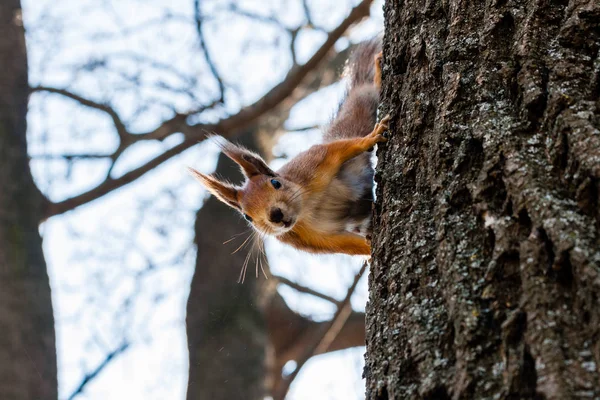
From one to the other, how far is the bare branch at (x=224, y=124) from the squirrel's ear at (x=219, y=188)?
40.0 inches

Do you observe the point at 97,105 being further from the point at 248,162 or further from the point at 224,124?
the point at 248,162

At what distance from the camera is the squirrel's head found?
2850 mm

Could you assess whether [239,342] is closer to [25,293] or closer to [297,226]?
[25,293]

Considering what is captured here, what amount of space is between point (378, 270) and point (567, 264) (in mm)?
486

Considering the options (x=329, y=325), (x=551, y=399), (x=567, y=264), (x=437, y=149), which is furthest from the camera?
(x=329, y=325)

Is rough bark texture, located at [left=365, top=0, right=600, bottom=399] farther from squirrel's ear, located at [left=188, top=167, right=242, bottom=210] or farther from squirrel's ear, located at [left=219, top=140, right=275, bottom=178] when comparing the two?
squirrel's ear, located at [left=188, top=167, right=242, bottom=210]

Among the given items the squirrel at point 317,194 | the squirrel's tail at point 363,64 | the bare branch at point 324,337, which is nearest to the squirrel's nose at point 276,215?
the squirrel at point 317,194

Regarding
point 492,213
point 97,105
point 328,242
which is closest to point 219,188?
point 328,242

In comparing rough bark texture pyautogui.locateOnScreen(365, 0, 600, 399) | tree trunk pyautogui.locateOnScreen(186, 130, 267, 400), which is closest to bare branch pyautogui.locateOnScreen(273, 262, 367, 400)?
tree trunk pyautogui.locateOnScreen(186, 130, 267, 400)

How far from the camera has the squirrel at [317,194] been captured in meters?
2.86

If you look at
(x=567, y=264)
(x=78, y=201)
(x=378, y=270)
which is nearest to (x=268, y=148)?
(x=78, y=201)

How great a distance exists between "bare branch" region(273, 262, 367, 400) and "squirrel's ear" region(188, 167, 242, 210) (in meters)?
1.74

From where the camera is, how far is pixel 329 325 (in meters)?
4.83

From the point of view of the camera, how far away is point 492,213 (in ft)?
3.77
